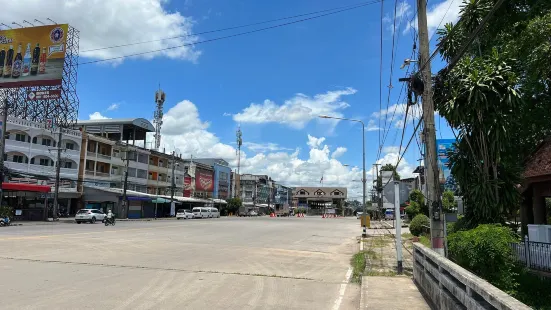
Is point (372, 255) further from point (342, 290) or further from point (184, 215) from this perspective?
point (184, 215)

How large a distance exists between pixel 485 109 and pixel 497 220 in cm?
313

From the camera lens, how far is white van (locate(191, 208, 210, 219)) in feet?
210

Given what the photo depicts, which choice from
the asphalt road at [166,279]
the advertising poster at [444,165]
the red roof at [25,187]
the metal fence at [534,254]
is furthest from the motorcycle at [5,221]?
the metal fence at [534,254]

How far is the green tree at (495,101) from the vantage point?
11.0m

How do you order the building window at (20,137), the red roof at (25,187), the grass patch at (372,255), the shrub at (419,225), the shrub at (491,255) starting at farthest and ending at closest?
the building window at (20,137)
the red roof at (25,187)
the shrub at (419,225)
the grass patch at (372,255)
the shrub at (491,255)

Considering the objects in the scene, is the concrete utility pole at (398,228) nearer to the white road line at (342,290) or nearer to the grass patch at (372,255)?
the white road line at (342,290)

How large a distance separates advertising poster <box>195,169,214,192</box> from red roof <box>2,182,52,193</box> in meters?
42.6

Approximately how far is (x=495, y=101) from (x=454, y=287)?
7.00 metres

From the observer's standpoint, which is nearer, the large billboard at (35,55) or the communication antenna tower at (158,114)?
the large billboard at (35,55)

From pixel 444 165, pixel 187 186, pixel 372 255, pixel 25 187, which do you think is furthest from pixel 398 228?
pixel 187 186

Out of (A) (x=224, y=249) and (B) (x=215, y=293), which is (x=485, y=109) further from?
(A) (x=224, y=249)

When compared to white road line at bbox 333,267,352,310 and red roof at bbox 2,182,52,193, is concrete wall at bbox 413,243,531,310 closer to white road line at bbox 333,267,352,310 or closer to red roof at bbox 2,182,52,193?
white road line at bbox 333,267,352,310

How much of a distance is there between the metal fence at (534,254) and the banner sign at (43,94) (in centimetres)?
4486

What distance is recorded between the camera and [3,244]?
17.3 metres
